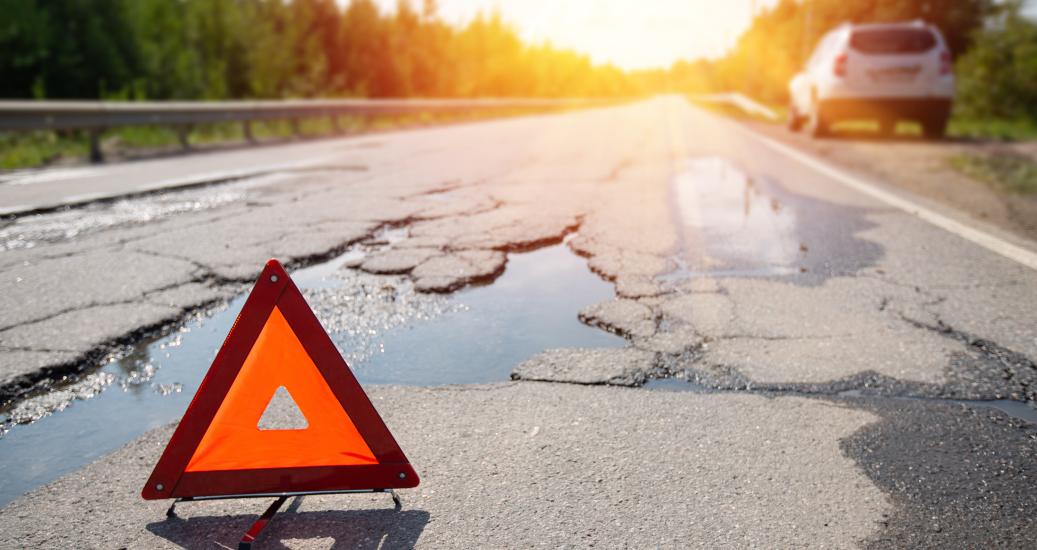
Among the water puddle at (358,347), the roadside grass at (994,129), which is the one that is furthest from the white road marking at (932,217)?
the roadside grass at (994,129)

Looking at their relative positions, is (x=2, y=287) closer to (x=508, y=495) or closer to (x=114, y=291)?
(x=114, y=291)

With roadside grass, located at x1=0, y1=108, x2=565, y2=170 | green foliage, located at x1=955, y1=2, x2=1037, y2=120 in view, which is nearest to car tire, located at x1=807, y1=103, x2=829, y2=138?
green foliage, located at x1=955, y1=2, x2=1037, y2=120

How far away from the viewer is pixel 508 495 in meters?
1.98

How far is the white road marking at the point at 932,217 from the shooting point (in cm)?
452

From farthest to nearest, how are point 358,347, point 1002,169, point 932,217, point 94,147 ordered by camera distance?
1. point 94,147
2. point 1002,169
3. point 932,217
4. point 358,347

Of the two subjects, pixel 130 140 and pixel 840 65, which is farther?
pixel 130 140

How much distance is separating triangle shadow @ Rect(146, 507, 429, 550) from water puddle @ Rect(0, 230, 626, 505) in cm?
58

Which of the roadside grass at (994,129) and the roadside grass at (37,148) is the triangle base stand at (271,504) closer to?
the roadside grass at (37,148)

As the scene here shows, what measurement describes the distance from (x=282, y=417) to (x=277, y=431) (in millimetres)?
482

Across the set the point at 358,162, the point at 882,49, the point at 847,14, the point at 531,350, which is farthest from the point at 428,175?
the point at 847,14

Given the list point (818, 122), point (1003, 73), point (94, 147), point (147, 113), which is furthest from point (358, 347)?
point (1003, 73)

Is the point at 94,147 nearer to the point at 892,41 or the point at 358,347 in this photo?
the point at 358,347

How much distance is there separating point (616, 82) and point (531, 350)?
12241 centimetres

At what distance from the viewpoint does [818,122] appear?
12.8 metres
